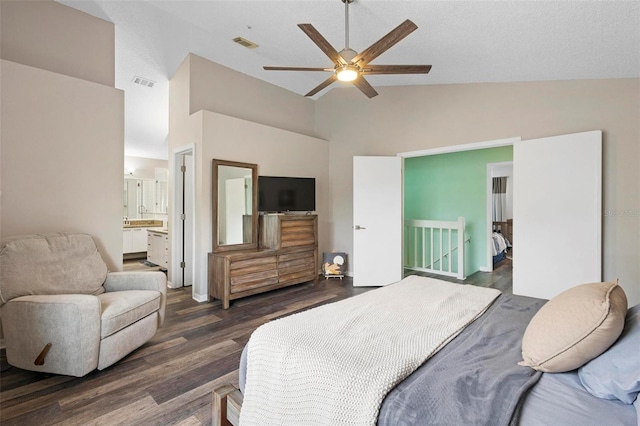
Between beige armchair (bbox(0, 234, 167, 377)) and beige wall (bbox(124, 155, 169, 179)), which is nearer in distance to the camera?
beige armchair (bbox(0, 234, 167, 377))

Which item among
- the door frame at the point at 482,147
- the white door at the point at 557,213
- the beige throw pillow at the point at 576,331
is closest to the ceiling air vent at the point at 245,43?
the door frame at the point at 482,147

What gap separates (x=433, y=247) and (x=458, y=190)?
3.86 ft

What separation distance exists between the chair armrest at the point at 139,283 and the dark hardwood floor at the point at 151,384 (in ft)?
1.30

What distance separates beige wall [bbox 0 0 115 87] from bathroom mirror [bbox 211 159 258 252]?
1605 millimetres

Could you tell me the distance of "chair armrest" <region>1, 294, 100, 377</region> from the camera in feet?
6.60

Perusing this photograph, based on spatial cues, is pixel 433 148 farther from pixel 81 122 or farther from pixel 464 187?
pixel 81 122

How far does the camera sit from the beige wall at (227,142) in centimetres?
387

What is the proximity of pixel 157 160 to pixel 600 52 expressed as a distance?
8.52 m

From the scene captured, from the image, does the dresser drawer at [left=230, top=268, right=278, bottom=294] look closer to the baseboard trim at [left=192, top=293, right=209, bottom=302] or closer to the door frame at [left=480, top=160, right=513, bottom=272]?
the baseboard trim at [left=192, top=293, right=209, bottom=302]

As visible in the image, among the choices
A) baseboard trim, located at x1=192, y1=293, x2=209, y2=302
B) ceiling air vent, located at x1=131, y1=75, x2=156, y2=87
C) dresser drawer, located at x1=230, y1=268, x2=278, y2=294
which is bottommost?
baseboard trim, located at x1=192, y1=293, x2=209, y2=302

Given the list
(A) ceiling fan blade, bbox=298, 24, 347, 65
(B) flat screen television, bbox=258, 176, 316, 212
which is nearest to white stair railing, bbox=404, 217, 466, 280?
(B) flat screen television, bbox=258, 176, 316, 212

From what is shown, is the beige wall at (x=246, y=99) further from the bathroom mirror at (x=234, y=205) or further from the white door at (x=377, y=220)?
the white door at (x=377, y=220)

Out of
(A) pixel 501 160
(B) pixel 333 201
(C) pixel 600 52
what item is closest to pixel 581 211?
(C) pixel 600 52

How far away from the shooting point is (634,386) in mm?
871
